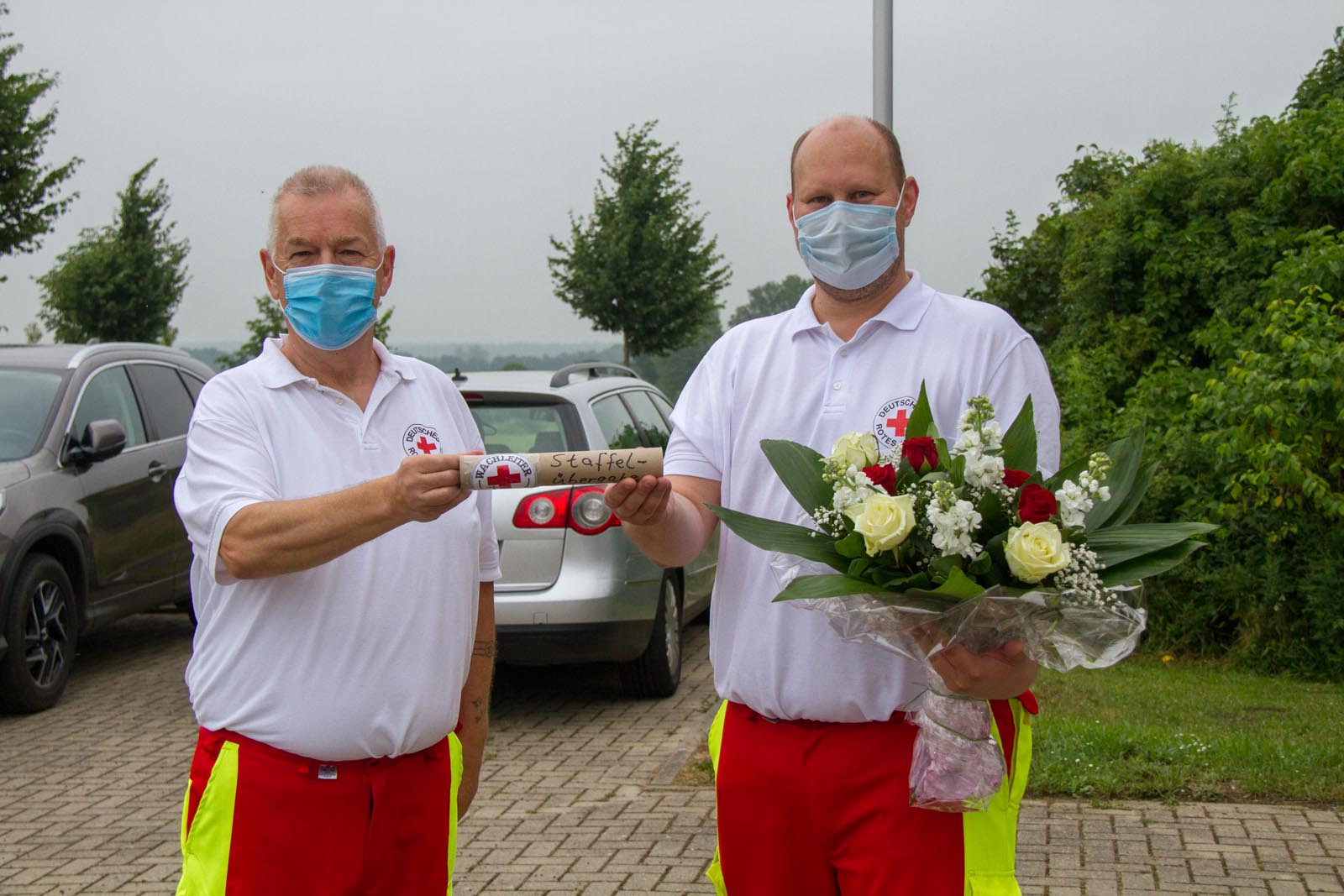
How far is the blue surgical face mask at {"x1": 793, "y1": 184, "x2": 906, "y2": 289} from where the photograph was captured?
3004 millimetres

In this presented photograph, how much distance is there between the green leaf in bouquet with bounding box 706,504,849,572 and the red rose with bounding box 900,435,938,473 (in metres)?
0.22

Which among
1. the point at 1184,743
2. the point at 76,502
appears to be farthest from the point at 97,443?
the point at 1184,743

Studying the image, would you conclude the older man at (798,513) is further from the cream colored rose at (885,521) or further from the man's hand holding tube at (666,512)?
the cream colored rose at (885,521)

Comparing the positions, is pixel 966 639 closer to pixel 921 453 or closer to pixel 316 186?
pixel 921 453

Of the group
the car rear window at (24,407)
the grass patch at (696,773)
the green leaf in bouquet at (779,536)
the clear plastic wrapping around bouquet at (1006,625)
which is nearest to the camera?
the clear plastic wrapping around bouquet at (1006,625)

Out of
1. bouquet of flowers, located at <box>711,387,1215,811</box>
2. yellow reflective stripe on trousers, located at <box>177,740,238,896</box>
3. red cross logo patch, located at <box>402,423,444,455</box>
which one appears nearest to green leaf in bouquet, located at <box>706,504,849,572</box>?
bouquet of flowers, located at <box>711,387,1215,811</box>

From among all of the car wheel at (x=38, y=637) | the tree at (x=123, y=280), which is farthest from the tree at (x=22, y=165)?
the car wheel at (x=38, y=637)

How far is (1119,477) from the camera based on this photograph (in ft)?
8.64

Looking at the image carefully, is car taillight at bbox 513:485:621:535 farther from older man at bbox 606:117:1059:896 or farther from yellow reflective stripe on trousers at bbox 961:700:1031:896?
yellow reflective stripe on trousers at bbox 961:700:1031:896

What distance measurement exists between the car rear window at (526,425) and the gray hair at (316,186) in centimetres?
447

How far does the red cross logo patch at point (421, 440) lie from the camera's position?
299cm

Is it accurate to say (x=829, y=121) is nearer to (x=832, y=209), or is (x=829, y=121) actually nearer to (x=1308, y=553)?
(x=832, y=209)

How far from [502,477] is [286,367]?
70 centimetres

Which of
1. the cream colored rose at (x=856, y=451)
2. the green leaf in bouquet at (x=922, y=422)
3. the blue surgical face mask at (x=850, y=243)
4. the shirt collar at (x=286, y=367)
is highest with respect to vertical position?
the blue surgical face mask at (x=850, y=243)
